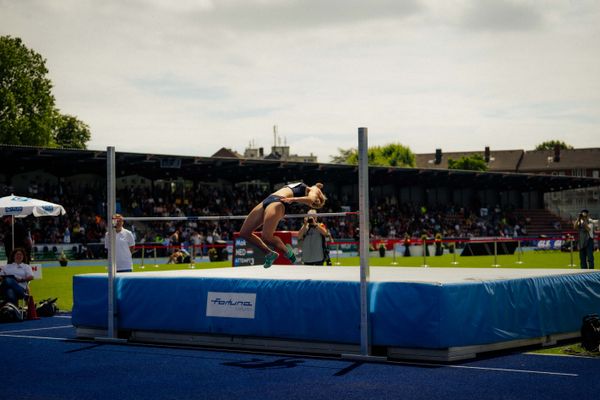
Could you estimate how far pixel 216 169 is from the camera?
44.0 meters

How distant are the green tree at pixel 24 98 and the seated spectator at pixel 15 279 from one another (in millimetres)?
37626

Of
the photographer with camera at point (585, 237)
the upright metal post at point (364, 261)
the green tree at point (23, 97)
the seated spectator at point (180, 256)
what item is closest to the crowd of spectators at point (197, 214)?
the seated spectator at point (180, 256)

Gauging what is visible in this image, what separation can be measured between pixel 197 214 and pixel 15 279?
29880 millimetres

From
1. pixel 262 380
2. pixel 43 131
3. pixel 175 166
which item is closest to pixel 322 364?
pixel 262 380

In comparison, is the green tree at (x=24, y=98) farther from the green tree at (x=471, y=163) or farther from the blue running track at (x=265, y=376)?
the green tree at (x=471, y=163)

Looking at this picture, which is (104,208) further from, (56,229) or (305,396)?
(305,396)

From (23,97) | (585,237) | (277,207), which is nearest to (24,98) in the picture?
(23,97)

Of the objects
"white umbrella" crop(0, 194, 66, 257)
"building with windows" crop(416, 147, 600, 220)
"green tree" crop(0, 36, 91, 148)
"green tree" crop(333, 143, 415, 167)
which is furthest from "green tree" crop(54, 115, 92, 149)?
"building with windows" crop(416, 147, 600, 220)

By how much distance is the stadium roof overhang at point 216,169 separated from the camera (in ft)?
122

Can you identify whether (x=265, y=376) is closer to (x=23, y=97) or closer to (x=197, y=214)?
(x=197, y=214)

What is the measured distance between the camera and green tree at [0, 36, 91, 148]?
49781mm

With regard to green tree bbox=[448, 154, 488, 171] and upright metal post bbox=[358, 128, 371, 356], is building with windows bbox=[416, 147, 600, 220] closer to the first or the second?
green tree bbox=[448, 154, 488, 171]

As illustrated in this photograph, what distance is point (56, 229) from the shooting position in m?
35.4

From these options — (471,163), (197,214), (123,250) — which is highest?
(471,163)
